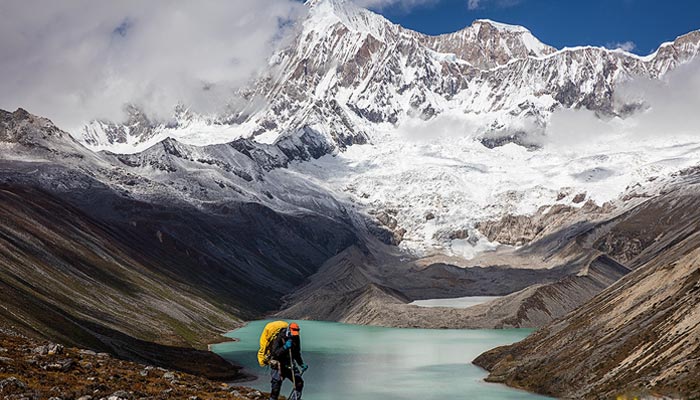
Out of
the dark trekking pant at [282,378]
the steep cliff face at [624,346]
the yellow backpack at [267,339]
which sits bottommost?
the dark trekking pant at [282,378]

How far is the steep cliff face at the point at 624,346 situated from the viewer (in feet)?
227

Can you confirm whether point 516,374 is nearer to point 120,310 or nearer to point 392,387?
point 392,387

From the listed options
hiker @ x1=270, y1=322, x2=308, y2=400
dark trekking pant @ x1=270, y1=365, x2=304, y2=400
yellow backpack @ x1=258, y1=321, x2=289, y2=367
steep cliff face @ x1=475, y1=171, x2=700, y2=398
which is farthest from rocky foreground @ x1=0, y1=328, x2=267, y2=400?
steep cliff face @ x1=475, y1=171, x2=700, y2=398

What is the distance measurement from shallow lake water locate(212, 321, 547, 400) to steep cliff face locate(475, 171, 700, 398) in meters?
4.39

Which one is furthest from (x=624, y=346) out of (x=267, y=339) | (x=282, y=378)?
(x=267, y=339)

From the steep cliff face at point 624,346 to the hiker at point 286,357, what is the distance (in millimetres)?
42020

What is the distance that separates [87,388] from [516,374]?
7103cm

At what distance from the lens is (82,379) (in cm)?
3438

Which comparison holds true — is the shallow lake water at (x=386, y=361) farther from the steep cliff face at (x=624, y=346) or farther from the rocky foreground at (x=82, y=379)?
the rocky foreground at (x=82, y=379)

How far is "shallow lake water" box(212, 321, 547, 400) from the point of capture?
291ft

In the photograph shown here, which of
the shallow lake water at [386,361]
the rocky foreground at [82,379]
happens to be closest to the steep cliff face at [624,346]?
the shallow lake water at [386,361]

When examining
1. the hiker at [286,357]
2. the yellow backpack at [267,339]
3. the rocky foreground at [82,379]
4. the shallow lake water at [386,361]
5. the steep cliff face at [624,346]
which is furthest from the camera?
the shallow lake water at [386,361]

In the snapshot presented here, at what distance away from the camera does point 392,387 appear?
93312 mm

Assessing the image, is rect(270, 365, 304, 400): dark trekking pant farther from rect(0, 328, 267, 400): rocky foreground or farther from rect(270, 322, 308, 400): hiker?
rect(0, 328, 267, 400): rocky foreground
